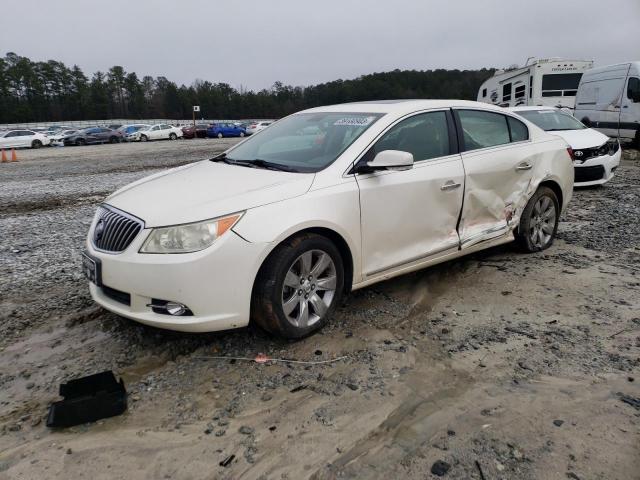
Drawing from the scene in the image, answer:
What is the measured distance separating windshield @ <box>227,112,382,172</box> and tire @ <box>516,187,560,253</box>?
6.94 ft

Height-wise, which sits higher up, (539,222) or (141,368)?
(539,222)

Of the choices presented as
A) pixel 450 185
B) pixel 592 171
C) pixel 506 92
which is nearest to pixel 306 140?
pixel 450 185

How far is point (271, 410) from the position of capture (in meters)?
2.75

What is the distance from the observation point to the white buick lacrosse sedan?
3.03 meters

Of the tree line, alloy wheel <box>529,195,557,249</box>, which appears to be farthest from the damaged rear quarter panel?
the tree line

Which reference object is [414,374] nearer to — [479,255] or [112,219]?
[112,219]

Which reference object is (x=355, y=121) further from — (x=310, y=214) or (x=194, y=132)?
(x=194, y=132)

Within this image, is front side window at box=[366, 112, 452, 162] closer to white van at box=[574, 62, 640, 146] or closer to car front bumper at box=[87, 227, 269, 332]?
car front bumper at box=[87, 227, 269, 332]

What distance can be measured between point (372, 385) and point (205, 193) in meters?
1.65

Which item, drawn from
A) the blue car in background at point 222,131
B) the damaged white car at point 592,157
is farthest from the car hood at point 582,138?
the blue car in background at point 222,131

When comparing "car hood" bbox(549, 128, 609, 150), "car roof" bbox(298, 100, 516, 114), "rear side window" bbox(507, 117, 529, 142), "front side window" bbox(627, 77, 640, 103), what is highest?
"front side window" bbox(627, 77, 640, 103)

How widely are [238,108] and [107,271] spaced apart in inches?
4472

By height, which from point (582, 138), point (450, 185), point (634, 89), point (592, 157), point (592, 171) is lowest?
point (592, 171)

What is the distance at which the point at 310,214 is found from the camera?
328 centimetres
